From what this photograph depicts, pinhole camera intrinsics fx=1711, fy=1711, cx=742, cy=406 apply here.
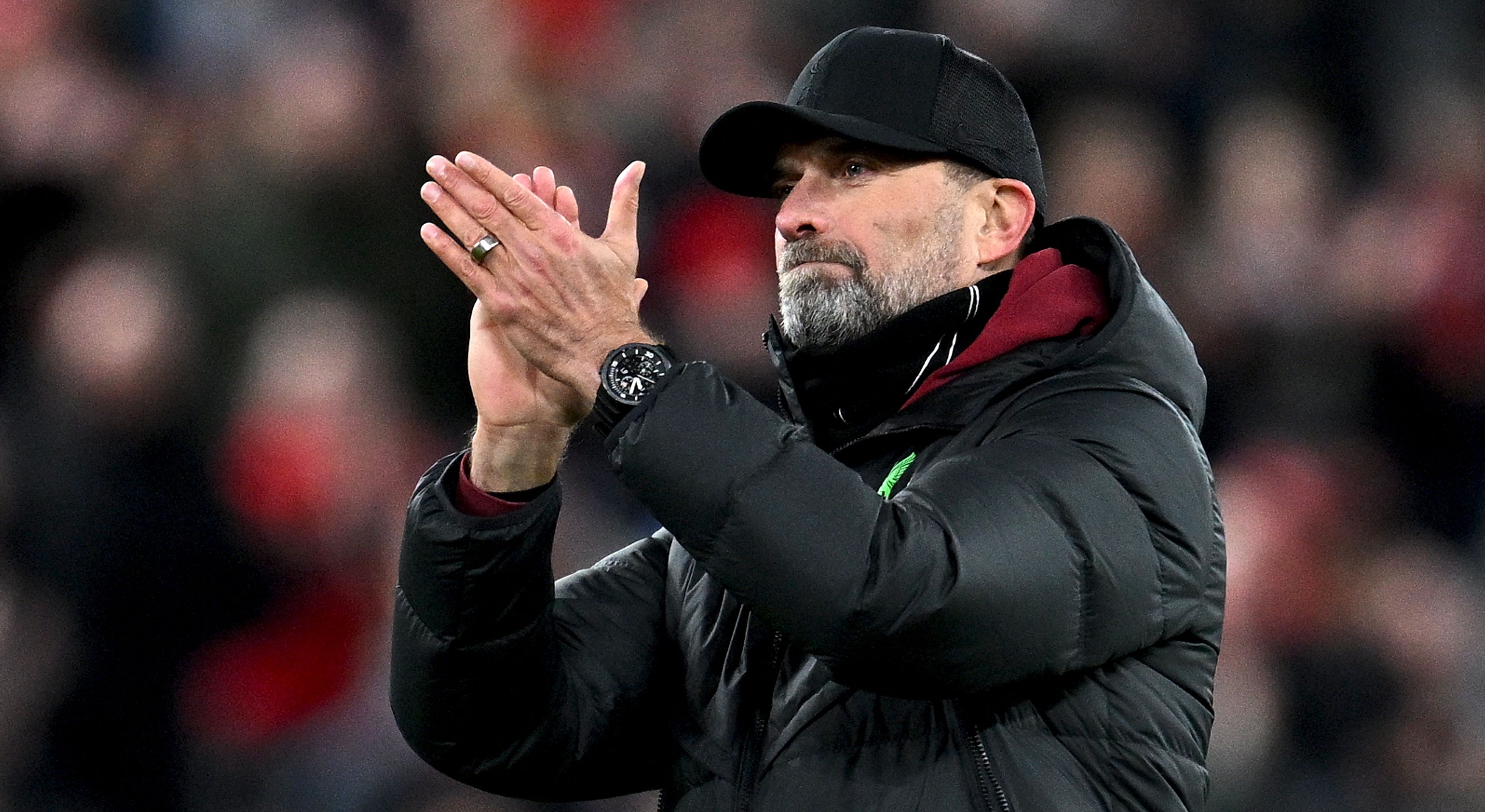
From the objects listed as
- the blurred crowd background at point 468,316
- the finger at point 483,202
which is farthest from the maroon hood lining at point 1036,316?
the blurred crowd background at point 468,316

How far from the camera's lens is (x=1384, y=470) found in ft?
12.9

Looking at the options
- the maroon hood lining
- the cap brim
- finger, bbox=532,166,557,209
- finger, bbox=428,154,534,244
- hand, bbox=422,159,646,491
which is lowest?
hand, bbox=422,159,646,491

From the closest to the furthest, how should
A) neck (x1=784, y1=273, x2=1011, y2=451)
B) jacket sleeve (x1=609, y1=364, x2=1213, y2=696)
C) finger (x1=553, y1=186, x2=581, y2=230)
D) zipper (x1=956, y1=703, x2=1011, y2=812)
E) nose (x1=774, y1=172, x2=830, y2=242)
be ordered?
jacket sleeve (x1=609, y1=364, x2=1213, y2=696) → zipper (x1=956, y1=703, x2=1011, y2=812) → finger (x1=553, y1=186, x2=581, y2=230) → neck (x1=784, y1=273, x2=1011, y2=451) → nose (x1=774, y1=172, x2=830, y2=242)

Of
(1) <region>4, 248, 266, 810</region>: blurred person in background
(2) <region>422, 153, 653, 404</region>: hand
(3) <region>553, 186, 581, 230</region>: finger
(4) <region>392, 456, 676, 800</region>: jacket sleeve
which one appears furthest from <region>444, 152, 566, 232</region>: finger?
(1) <region>4, 248, 266, 810</region>: blurred person in background

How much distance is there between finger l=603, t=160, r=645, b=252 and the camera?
1.65 m

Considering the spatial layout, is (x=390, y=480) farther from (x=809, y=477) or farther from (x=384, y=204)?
(x=809, y=477)

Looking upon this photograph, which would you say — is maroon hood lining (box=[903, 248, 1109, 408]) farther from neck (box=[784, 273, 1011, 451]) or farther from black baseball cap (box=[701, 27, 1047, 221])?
black baseball cap (box=[701, 27, 1047, 221])

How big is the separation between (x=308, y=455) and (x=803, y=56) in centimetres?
151

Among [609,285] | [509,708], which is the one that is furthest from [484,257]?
[509,708]

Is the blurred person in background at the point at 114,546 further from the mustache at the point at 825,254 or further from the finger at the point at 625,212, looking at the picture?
the finger at the point at 625,212

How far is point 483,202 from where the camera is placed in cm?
159

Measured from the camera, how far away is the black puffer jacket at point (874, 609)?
1.46 meters

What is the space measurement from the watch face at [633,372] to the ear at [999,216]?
0.60 metres

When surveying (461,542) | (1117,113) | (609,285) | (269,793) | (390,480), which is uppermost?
(609,285)
